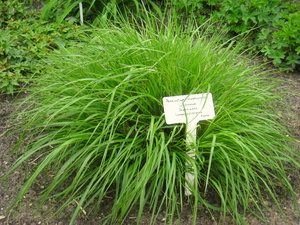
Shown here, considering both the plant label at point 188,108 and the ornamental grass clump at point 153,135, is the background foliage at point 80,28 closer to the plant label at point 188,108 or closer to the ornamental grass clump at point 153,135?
the ornamental grass clump at point 153,135

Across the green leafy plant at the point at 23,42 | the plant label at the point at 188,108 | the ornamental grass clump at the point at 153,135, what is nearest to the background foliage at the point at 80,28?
the green leafy plant at the point at 23,42

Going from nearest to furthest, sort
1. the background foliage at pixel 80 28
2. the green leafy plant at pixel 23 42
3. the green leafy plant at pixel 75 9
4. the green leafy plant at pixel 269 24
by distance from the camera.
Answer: the green leafy plant at pixel 23 42, the background foliage at pixel 80 28, the green leafy plant at pixel 269 24, the green leafy plant at pixel 75 9

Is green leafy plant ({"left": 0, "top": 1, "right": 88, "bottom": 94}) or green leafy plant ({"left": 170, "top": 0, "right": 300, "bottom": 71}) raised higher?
green leafy plant ({"left": 0, "top": 1, "right": 88, "bottom": 94})

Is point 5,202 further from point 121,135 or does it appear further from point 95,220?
point 121,135

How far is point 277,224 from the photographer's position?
6.38ft

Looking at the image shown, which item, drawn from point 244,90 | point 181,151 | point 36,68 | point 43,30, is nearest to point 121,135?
point 181,151

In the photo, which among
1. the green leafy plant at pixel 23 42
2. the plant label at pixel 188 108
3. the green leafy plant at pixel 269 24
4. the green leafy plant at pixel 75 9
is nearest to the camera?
the plant label at pixel 188 108

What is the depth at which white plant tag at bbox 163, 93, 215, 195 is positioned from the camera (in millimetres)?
1794

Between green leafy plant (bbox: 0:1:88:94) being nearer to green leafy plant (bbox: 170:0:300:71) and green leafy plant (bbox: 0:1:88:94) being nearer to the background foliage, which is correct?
the background foliage

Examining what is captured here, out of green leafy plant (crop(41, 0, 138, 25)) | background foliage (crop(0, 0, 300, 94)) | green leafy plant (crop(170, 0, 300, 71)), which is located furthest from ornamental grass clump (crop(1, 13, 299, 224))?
green leafy plant (crop(41, 0, 138, 25))

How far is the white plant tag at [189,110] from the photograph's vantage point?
179 cm

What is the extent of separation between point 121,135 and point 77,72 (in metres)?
0.58

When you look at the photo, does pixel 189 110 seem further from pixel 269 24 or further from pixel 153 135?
pixel 269 24

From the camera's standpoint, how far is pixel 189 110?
1.83 m
